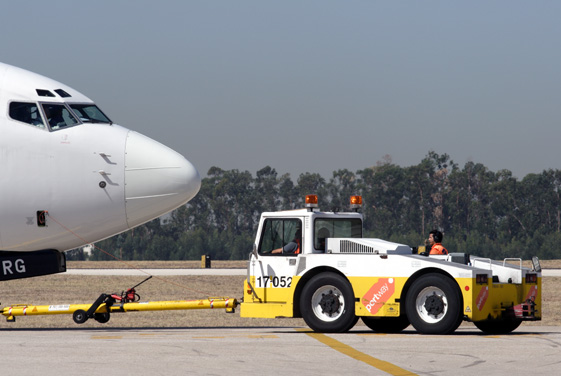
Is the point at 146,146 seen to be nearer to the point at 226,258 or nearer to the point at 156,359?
the point at 156,359

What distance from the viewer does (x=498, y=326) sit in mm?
19109

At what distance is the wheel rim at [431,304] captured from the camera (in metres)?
17.5

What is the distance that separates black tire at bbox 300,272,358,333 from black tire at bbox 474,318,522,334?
2.84 m

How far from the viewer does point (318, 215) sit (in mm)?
19172

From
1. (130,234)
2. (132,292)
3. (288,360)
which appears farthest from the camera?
(130,234)

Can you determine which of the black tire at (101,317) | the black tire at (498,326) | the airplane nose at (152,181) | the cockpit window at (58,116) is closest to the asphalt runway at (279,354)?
the black tire at (498,326)

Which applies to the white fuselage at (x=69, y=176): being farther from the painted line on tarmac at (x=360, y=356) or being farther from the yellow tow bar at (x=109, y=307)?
the painted line on tarmac at (x=360, y=356)

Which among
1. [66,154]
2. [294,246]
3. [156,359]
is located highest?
[66,154]

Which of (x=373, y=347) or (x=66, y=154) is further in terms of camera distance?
(x=66, y=154)

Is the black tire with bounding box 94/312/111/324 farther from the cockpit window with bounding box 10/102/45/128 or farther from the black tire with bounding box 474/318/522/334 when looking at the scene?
the black tire with bounding box 474/318/522/334

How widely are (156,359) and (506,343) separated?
601cm

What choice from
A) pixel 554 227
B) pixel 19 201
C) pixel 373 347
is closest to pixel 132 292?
pixel 19 201

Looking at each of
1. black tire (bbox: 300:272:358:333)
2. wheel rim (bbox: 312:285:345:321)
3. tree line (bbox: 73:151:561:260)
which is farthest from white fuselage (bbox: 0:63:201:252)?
tree line (bbox: 73:151:561:260)

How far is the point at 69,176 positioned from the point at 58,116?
1.25m
